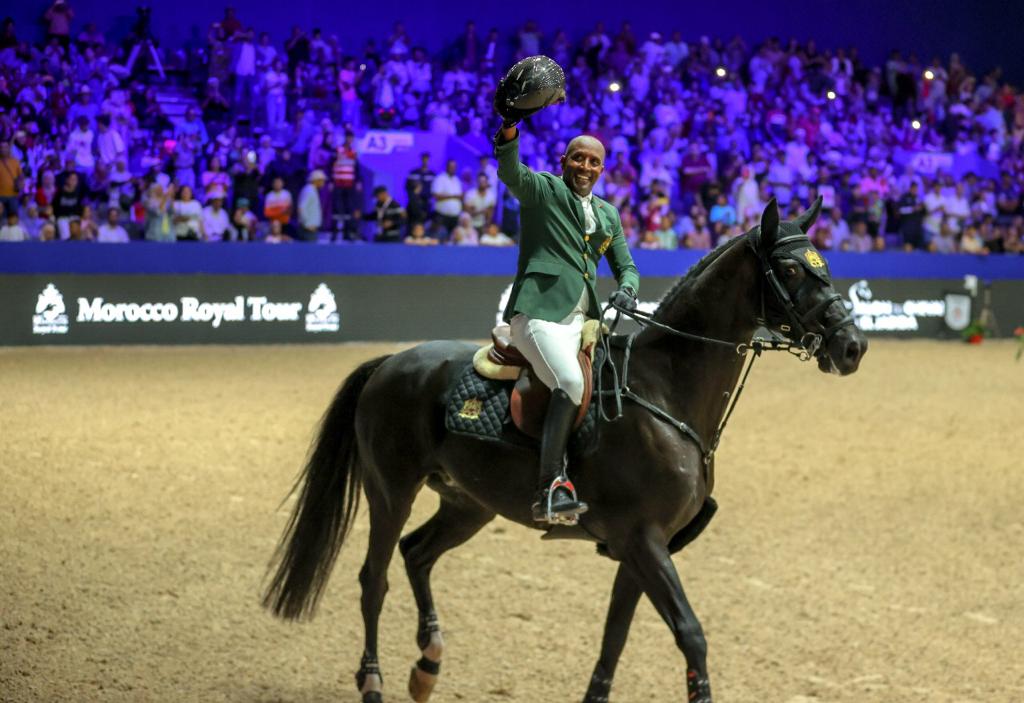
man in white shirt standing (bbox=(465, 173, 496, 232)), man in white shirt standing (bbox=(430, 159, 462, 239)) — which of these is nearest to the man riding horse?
man in white shirt standing (bbox=(430, 159, 462, 239))

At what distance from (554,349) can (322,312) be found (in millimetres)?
12421

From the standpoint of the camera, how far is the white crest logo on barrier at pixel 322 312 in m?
16.8

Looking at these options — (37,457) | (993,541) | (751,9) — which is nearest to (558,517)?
(993,541)

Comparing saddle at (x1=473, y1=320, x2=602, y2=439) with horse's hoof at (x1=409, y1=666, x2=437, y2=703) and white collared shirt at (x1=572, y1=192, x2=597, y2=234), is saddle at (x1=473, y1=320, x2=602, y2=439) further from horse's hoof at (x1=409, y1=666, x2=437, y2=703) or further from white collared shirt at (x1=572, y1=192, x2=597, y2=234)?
horse's hoof at (x1=409, y1=666, x2=437, y2=703)

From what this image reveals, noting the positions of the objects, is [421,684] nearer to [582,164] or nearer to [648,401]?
[648,401]

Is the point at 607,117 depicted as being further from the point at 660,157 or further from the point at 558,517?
the point at 558,517

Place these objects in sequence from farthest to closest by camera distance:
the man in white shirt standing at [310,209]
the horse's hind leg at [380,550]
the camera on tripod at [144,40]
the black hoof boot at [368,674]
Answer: the camera on tripod at [144,40] → the man in white shirt standing at [310,209] → the horse's hind leg at [380,550] → the black hoof boot at [368,674]

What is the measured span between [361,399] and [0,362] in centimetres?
965

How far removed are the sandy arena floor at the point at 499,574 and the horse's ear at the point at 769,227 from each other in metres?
2.15

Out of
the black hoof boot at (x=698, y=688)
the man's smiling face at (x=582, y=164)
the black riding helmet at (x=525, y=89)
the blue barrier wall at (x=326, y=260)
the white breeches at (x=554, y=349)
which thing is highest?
the black riding helmet at (x=525, y=89)

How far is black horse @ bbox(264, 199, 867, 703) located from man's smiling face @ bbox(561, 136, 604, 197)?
58 centimetres

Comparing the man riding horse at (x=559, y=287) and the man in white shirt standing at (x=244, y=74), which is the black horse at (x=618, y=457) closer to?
the man riding horse at (x=559, y=287)

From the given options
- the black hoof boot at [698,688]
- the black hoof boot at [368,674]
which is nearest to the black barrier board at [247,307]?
the black hoof boot at [368,674]

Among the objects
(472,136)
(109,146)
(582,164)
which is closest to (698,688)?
(582,164)
